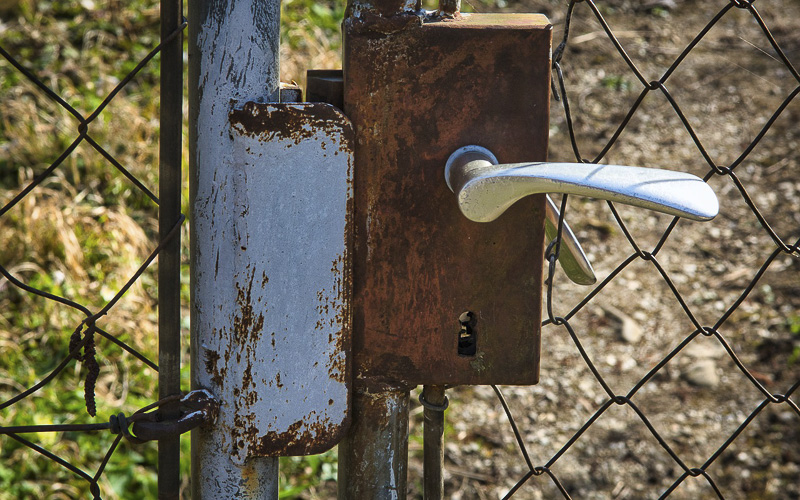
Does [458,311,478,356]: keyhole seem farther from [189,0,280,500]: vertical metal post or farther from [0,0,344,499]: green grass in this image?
[0,0,344,499]: green grass

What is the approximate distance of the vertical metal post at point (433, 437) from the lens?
77cm

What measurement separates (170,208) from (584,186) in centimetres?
38

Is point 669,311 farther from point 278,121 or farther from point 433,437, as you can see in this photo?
point 278,121

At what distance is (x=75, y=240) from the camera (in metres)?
2.60

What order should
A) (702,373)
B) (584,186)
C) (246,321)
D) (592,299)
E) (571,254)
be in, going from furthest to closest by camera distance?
(592,299), (702,373), (571,254), (246,321), (584,186)

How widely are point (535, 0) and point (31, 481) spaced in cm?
344

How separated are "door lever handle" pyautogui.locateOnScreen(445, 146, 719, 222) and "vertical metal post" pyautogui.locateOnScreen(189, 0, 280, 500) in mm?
175

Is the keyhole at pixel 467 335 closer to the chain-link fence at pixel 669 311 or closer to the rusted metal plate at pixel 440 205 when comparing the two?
the rusted metal plate at pixel 440 205

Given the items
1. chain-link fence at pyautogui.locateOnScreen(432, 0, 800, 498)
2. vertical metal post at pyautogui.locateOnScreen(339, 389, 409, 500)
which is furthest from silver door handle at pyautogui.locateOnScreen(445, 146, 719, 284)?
chain-link fence at pyautogui.locateOnScreen(432, 0, 800, 498)

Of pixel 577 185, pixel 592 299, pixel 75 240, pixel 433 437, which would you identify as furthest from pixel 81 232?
pixel 577 185

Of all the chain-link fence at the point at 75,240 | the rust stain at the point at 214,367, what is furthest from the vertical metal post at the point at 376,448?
the chain-link fence at the point at 75,240

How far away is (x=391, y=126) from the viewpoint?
649 millimetres

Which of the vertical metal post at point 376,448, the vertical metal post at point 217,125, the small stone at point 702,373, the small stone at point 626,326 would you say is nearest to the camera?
the vertical metal post at point 217,125

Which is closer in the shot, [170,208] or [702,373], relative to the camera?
[170,208]
